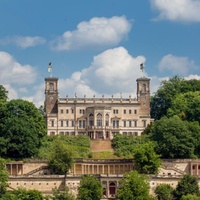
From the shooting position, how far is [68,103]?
118 m

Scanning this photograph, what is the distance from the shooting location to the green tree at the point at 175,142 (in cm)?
9600

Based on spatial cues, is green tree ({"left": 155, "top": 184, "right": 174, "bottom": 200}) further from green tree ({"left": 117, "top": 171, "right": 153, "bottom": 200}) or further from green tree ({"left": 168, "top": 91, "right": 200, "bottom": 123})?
green tree ({"left": 168, "top": 91, "right": 200, "bottom": 123})

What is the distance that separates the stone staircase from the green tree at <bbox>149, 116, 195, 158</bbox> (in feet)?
36.8

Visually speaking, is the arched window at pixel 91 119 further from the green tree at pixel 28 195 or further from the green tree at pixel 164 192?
the green tree at pixel 28 195

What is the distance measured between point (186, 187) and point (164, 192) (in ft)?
8.04

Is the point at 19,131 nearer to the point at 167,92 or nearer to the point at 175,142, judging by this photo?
the point at 175,142

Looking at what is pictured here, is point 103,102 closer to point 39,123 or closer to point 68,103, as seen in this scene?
point 68,103

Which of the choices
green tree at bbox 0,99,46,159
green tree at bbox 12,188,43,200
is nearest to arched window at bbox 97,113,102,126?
green tree at bbox 0,99,46,159

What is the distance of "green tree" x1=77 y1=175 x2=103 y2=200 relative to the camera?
82.9 meters

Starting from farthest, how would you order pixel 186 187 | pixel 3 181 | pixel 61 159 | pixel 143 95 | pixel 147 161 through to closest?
pixel 143 95
pixel 61 159
pixel 147 161
pixel 186 187
pixel 3 181

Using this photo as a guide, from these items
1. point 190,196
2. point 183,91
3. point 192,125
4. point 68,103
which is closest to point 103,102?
point 68,103

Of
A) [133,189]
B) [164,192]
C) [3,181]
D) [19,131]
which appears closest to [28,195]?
[3,181]

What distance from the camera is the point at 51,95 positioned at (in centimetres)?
11919

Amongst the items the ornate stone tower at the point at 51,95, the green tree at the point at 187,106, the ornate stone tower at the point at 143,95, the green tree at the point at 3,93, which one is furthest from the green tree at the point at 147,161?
the ornate stone tower at the point at 51,95
